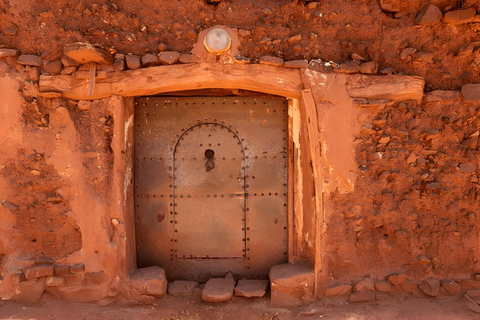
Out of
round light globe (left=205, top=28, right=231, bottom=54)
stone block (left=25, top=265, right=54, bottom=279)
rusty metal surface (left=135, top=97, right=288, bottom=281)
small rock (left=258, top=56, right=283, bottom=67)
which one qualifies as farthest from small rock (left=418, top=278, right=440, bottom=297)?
stone block (left=25, top=265, right=54, bottom=279)

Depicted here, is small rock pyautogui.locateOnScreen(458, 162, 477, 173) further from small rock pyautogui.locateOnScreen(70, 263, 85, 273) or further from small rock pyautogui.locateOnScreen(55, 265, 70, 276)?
small rock pyautogui.locateOnScreen(55, 265, 70, 276)

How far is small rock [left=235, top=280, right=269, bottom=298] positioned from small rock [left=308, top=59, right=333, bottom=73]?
5.77 feet

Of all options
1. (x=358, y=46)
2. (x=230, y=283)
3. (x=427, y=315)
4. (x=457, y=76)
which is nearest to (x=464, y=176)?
(x=457, y=76)

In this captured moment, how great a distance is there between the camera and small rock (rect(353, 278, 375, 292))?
2957 mm

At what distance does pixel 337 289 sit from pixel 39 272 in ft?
7.38

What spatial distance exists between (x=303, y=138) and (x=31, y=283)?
2378mm

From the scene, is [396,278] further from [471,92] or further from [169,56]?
[169,56]

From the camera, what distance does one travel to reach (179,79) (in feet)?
9.85

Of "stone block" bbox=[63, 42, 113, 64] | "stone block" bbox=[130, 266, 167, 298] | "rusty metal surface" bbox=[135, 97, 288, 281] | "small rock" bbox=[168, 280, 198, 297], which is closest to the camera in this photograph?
"stone block" bbox=[63, 42, 113, 64]

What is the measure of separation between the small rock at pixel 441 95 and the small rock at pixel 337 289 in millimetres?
1564

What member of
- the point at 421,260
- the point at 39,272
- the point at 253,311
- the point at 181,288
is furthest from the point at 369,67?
the point at 39,272

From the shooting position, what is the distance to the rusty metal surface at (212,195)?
11.2 ft

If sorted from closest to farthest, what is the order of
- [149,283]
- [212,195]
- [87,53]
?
[87,53] < [149,283] < [212,195]

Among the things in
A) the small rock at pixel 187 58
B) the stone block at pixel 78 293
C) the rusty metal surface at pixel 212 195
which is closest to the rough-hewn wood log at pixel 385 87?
the rusty metal surface at pixel 212 195
